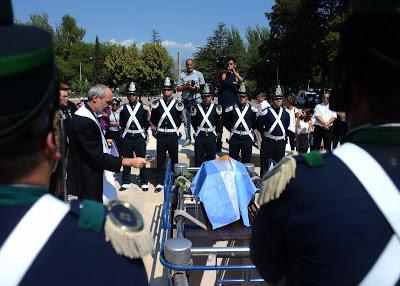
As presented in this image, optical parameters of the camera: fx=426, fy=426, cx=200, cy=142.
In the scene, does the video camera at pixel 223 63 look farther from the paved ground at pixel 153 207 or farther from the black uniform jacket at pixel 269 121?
the black uniform jacket at pixel 269 121

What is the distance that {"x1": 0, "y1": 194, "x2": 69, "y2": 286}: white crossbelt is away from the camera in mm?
954

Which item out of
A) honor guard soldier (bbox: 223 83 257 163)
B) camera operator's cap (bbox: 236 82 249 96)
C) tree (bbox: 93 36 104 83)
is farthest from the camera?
tree (bbox: 93 36 104 83)

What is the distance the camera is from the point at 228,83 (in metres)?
8.86

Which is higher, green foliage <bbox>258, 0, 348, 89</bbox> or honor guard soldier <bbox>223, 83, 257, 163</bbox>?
green foliage <bbox>258, 0, 348, 89</bbox>

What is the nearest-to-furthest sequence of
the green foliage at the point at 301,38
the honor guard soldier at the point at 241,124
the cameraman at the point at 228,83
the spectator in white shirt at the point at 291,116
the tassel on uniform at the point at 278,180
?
the tassel on uniform at the point at 278,180 → the honor guard soldier at the point at 241,124 → the cameraman at the point at 228,83 → the spectator in white shirt at the point at 291,116 → the green foliage at the point at 301,38

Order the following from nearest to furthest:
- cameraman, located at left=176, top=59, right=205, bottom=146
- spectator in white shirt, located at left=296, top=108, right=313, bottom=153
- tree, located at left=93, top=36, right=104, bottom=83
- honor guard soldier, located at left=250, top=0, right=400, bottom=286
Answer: honor guard soldier, located at left=250, top=0, right=400, bottom=286 → cameraman, located at left=176, top=59, right=205, bottom=146 → spectator in white shirt, located at left=296, top=108, right=313, bottom=153 → tree, located at left=93, top=36, right=104, bottom=83

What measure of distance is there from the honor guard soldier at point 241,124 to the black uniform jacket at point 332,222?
251 inches

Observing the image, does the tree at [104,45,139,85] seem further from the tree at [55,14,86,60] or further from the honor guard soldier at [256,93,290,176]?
the honor guard soldier at [256,93,290,176]

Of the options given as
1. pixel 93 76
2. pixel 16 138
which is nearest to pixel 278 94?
pixel 16 138

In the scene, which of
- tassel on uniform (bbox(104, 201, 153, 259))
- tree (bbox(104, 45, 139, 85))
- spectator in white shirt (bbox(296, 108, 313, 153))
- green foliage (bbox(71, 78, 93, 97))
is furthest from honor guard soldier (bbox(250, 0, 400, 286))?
tree (bbox(104, 45, 139, 85))

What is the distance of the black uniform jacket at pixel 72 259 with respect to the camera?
98 centimetres

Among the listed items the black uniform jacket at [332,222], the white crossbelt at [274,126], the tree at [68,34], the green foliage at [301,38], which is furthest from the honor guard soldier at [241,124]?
the tree at [68,34]

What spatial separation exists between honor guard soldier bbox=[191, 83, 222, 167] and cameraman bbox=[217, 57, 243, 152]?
0.70 m

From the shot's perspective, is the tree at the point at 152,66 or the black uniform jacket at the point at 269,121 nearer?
the black uniform jacket at the point at 269,121
